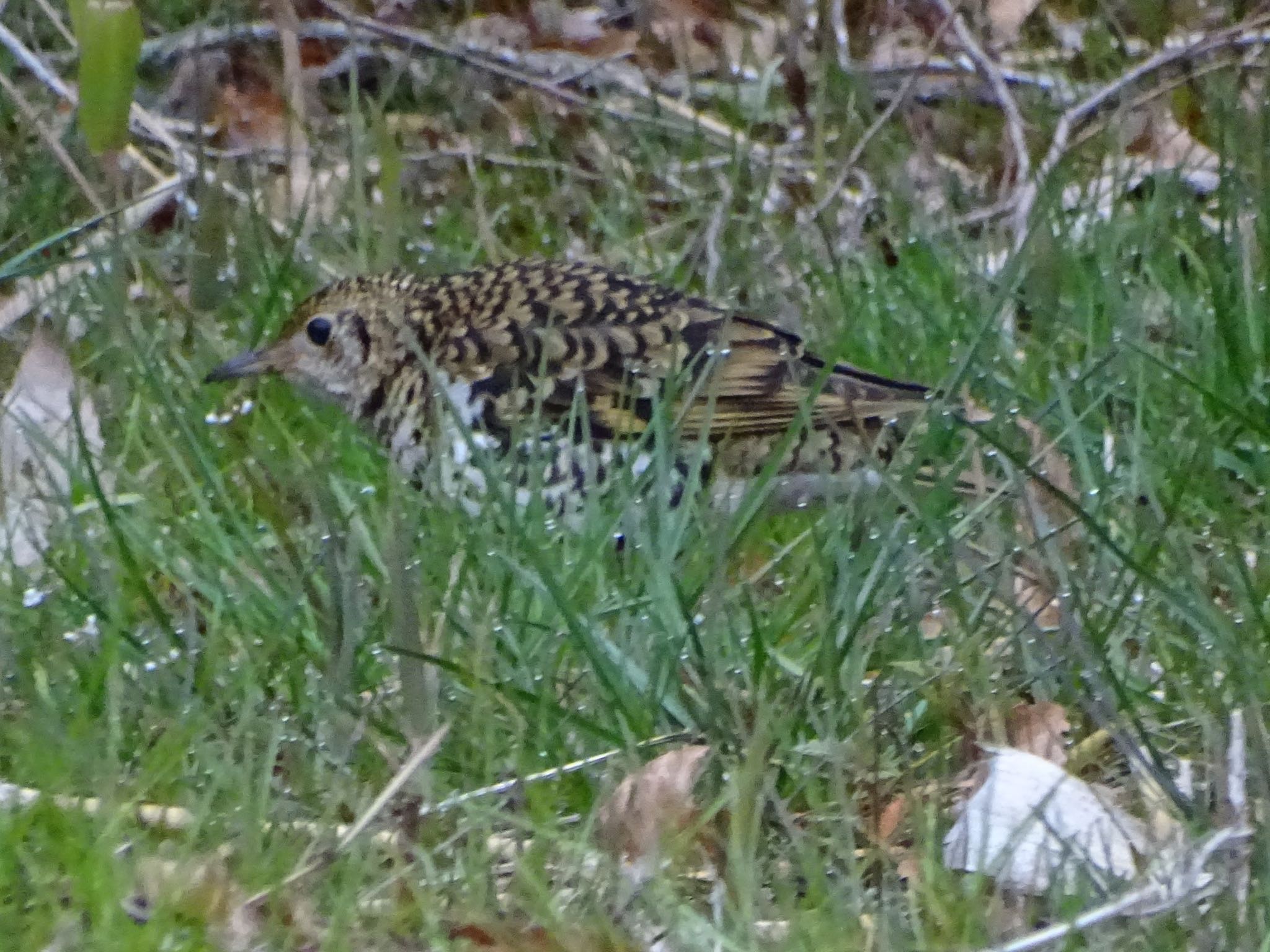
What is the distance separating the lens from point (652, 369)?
4.13 m

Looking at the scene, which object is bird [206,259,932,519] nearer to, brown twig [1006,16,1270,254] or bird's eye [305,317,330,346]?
bird's eye [305,317,330,346]

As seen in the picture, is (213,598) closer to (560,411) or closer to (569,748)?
(569,748)

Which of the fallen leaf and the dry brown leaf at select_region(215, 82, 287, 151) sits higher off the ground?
the dry brown leaf at select_region(215, 82, 287, 151)

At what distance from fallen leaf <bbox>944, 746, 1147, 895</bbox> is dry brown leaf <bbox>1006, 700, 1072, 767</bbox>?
106 mm

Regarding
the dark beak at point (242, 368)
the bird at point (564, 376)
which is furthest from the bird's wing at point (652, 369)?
the dark beak at point (242, 368)

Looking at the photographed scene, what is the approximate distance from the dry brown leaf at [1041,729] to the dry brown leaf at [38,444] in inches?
57.1

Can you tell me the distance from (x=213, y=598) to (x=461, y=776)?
21.9 inches

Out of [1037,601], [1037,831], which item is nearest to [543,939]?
[1037,831]

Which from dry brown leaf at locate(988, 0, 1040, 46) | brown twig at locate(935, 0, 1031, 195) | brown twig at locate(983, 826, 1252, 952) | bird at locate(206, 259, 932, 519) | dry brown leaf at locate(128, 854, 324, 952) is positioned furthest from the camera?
dry brown leaf at locate(988, 0, 1040, 46)

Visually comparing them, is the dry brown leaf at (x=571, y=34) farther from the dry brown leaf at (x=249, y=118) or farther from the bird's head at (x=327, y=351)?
the bird's head at (x=327, y=351)

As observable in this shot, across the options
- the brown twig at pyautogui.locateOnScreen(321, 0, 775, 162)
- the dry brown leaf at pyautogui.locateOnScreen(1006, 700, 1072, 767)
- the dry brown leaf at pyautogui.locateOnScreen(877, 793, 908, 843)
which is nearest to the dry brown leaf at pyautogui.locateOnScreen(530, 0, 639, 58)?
the brown twig at pyautogui.locateOnScreen(321, 0, 775, 162)

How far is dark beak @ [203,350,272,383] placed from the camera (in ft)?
14.3

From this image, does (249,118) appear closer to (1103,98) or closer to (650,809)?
(1103,98)

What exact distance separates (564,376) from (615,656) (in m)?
1.40
